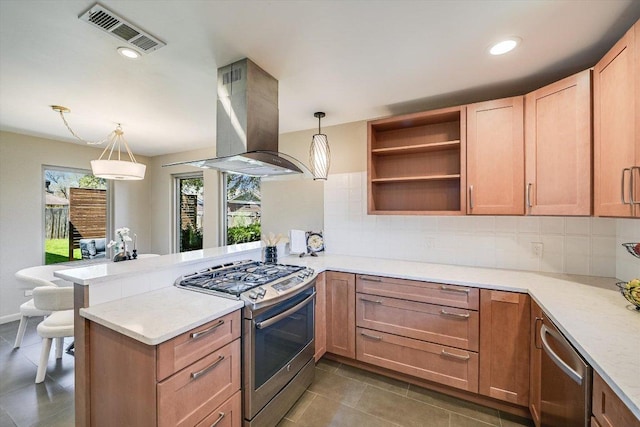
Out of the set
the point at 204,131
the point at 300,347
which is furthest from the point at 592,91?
the point at 204,131

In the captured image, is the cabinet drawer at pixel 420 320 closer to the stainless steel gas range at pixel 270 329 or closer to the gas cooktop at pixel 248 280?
the stainless steel gas range at pixel 270 329

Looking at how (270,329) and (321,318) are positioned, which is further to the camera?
(321,318)

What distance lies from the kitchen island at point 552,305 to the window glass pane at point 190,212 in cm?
A: 268

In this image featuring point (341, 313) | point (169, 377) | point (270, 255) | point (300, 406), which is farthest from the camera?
point (270, 255)

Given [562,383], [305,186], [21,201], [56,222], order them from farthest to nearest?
[56,222], [21,201], [305,186], [562,383]

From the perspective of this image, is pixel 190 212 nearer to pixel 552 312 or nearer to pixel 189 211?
pixel 189 211

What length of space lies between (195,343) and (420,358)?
1.67 metres

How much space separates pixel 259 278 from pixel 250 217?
7.99 ft

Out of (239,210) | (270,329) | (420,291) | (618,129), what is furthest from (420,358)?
(239,210)

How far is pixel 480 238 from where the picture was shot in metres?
2.40

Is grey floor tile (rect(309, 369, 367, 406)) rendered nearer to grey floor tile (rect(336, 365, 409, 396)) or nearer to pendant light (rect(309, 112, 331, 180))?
grey floor tile (rect(336, 365, 409, 396))

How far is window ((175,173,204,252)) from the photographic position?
4.67 m

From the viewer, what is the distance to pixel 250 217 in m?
4.18

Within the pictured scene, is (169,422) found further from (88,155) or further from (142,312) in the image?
(88,155)
